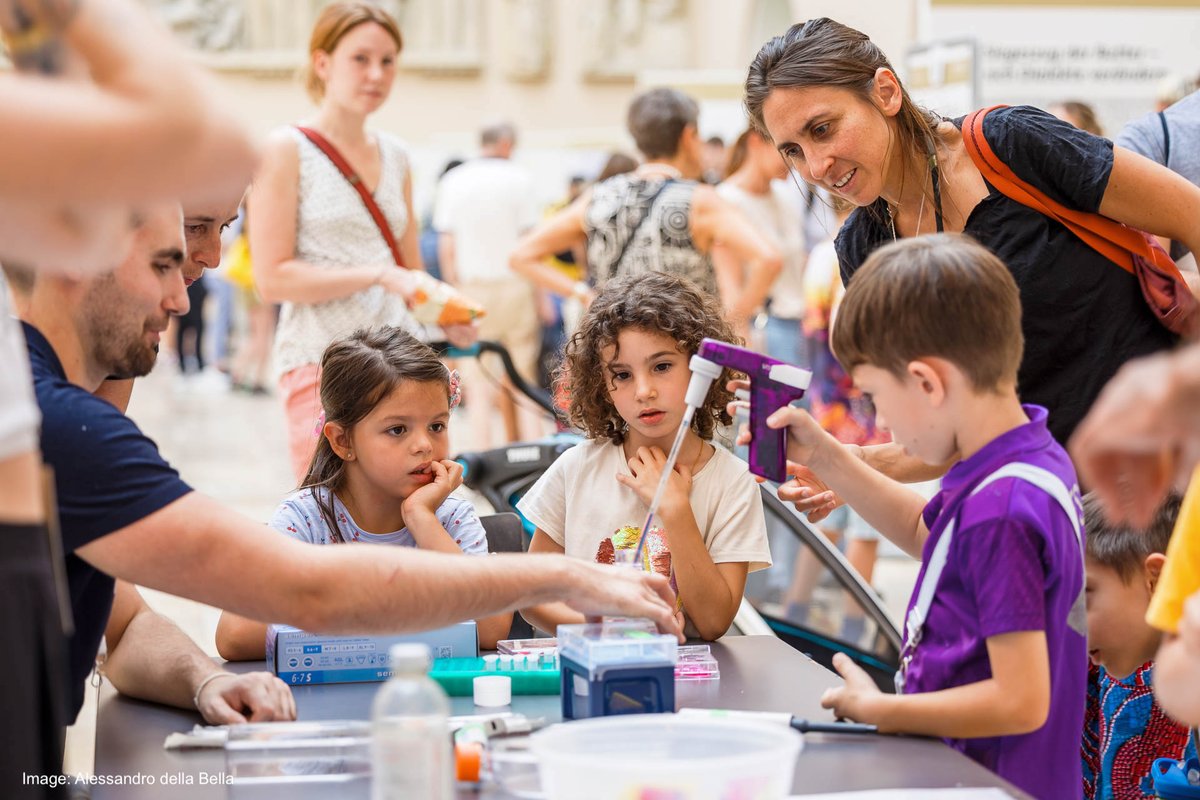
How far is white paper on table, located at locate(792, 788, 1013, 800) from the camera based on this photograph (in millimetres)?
1392

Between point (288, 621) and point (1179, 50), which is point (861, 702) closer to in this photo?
point (288, 621)

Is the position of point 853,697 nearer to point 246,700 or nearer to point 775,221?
point 246,700

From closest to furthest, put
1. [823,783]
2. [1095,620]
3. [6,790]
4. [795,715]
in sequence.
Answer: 1. [6,790]
2. [823,783]
3. [795,715]
4. [1095,620]

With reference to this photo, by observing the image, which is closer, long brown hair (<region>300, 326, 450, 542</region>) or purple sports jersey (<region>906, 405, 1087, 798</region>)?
purple sports jersey (<region>906, 405, 1087, 798</region>)

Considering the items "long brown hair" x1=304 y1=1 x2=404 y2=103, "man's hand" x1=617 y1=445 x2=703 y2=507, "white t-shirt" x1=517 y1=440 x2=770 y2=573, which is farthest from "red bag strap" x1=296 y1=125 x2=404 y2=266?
"man's hand" x1=617 y1=445 x2=703 y2=507

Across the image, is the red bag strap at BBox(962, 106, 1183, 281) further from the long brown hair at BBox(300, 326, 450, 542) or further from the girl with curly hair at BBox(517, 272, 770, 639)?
the long brown hair at BBox(300, 326, 450, 542)

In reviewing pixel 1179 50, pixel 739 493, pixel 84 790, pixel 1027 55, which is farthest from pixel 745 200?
pixel 84 790

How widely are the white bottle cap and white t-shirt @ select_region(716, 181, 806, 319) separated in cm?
363

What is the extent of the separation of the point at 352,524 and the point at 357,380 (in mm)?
272

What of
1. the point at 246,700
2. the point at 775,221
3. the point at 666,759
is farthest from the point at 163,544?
the point at 775,221

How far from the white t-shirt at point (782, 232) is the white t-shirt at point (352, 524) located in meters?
2.97

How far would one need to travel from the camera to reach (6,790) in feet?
4.16

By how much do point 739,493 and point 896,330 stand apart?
842mm

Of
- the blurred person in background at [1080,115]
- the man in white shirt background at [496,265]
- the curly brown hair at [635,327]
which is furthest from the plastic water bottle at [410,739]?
the man in white shirt background at [496,265]
